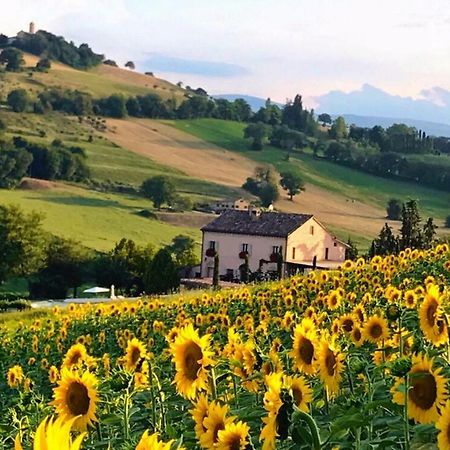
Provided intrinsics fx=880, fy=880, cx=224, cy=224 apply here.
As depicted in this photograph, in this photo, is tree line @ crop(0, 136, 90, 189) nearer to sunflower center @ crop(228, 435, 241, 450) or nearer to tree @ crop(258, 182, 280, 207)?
tree @ crop(258, 182, 280, 207)

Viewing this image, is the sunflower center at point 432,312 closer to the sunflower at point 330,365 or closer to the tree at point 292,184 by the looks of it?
the sunflower at point 330,365

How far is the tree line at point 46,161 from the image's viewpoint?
93062 mm

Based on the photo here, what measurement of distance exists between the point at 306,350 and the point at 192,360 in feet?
1.91

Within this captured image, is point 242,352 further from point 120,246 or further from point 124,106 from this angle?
point 124,106

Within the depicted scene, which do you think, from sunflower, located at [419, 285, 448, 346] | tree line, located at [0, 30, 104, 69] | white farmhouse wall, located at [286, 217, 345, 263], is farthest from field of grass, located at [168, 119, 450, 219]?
sunflower, located at [419, 285, 448, 346]

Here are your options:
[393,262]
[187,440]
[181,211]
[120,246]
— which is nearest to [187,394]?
[187,440]

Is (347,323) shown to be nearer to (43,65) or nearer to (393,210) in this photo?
(393,210)

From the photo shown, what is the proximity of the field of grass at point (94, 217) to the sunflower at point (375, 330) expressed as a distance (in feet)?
212

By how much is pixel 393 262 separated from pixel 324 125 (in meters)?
135

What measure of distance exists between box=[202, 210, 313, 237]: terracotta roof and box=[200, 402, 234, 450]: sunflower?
5322cm

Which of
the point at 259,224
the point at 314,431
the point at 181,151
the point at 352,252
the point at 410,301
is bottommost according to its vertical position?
the point at 352,252

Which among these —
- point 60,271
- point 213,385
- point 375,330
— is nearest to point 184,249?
point 60,271

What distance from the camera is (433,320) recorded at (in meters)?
4.45

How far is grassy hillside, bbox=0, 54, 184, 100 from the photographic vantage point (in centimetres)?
13488
